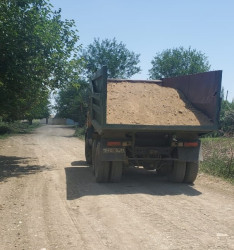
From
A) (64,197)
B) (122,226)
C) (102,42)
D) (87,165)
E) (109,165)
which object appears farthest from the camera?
(102,42)

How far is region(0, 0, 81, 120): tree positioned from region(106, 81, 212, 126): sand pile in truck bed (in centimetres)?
296

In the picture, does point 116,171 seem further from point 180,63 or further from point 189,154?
point 180,63

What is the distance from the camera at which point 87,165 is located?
12.8 meters

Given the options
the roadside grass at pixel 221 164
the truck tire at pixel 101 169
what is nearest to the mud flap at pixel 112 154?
the truck tire at pixel 101 169

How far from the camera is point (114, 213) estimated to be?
6133 millimetres

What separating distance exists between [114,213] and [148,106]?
142 inches

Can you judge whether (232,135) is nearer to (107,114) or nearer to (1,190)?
(107,114)

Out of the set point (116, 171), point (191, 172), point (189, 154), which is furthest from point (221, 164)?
point (116, 171)

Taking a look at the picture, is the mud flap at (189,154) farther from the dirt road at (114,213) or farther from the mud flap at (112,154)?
the mud flap at (112,154)

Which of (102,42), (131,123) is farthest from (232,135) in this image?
(102,42)

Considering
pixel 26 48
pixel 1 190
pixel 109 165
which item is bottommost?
pixel 1 190

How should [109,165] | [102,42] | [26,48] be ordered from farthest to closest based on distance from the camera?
1. [102,42]
2. [26,48]
3. [109,165]

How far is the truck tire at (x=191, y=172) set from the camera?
8.94 metres

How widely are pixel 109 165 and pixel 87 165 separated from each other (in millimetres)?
4150
